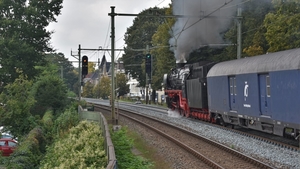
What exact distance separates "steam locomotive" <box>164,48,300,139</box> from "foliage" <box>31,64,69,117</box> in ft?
51.7

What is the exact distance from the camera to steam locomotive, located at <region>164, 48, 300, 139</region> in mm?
15734

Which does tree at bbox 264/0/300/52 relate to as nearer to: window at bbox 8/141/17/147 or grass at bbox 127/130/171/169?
grass at bbox 127/130/171/169

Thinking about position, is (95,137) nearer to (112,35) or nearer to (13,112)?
(112,35)

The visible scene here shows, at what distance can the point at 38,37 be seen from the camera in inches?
1693

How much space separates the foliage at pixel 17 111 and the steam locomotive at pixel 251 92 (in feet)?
42.1

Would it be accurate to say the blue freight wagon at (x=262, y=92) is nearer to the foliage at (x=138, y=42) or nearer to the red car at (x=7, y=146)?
the red car at (x=7, y=146)

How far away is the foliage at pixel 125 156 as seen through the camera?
12.0 meters

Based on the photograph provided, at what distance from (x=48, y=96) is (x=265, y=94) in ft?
91.5

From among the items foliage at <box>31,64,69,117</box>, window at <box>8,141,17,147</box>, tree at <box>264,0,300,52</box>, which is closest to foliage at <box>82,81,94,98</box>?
foliage at <box>31,64,69,117</box>

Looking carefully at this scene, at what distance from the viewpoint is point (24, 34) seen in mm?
41969

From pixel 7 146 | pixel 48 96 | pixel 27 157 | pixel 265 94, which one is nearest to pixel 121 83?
pixel 48 96

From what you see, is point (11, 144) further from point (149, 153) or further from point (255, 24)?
point (255, 24)

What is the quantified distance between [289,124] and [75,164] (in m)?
8.62

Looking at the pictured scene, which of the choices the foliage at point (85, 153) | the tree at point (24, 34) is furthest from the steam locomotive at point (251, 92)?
the tree at point (24, 34)
